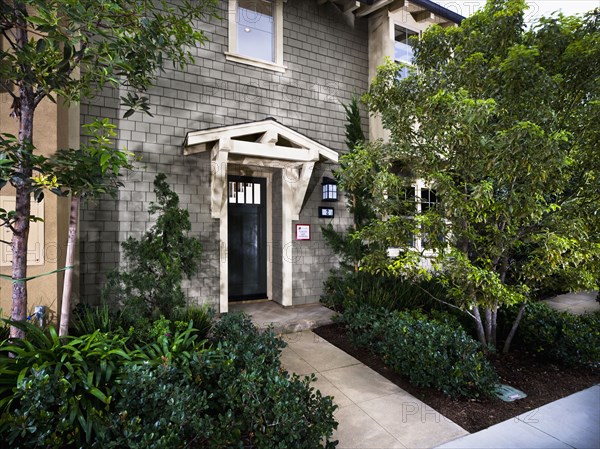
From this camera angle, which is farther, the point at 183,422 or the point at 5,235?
the point at 5,235

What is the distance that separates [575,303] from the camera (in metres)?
7.55

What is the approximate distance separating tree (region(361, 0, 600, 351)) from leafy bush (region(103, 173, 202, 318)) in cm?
254

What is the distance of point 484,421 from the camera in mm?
3008

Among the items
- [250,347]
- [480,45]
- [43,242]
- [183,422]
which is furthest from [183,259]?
[480,45]

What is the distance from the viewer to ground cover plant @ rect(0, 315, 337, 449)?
6.59ft

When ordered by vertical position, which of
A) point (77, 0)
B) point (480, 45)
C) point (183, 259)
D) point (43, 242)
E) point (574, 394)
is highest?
point (480, 45)

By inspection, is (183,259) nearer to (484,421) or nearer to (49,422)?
(49,422)

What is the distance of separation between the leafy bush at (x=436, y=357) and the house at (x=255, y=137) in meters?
2.66

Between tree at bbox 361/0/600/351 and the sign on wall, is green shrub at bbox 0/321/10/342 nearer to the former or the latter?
tree at bbox 361/0/600/351

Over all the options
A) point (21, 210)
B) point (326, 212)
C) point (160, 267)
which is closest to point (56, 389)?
point (21, 210)

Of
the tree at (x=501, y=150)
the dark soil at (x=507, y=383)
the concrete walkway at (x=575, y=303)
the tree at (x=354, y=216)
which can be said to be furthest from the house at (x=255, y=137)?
the concrete walkway at (x=575, y=303)

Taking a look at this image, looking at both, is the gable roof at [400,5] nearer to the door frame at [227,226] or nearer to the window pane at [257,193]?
the door frame at [227,226]

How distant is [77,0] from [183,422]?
282 cm

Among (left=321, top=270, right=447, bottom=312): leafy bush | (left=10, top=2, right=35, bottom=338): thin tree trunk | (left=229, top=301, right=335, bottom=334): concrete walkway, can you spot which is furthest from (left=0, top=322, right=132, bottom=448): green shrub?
(left=321, top=270, right=447, bottom=312): leafy bush
